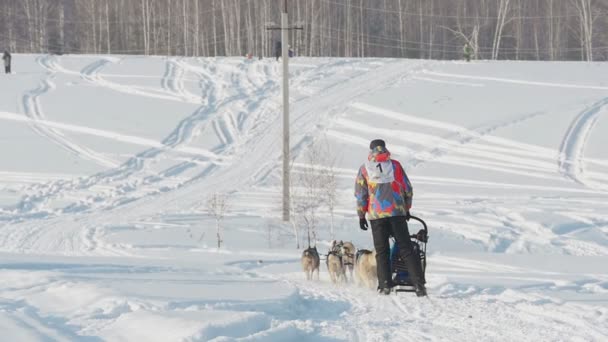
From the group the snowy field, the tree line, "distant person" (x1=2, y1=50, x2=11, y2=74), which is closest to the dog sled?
the snowy field

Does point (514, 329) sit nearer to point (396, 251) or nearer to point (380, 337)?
point (380, 337)

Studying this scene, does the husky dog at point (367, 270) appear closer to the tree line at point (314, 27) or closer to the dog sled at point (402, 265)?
the dog sled at point (402, 265)

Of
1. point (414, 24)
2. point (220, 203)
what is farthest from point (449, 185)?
point (414, 24)

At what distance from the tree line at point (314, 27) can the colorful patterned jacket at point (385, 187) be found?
52068 mm

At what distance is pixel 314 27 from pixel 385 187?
55.7m

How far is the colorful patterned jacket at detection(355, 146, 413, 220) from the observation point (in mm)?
7234

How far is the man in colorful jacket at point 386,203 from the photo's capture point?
7.24 m

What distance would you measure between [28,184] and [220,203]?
28.6 feet

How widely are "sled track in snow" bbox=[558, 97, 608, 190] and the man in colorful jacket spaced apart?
603 inches

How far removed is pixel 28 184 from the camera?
23250mm

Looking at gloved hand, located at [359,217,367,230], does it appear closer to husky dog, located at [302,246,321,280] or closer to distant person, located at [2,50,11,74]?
husky dog, located at [302,246,321,280]

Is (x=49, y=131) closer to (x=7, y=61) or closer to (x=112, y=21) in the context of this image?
(x=7, y=61)

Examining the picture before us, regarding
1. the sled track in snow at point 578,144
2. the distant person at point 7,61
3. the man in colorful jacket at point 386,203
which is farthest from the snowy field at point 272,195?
the distant person at point 7,61

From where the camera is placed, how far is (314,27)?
202 feet
